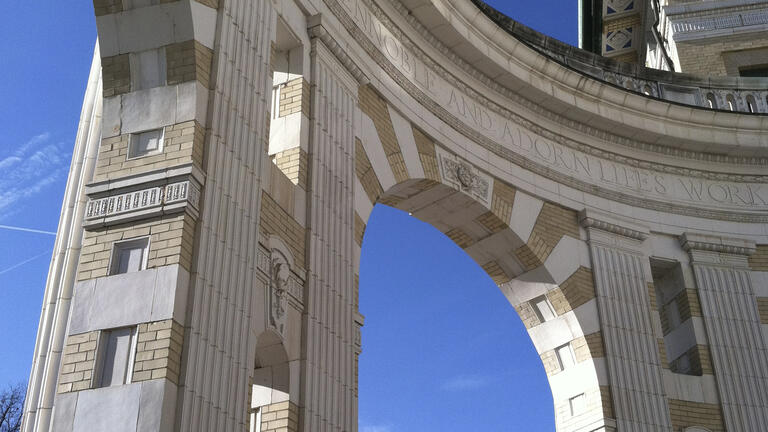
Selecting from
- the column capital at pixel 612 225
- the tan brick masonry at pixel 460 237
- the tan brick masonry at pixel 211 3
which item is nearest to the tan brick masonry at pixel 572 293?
the column capital at pixel 612 225

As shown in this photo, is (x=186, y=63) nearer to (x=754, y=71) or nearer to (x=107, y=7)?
(x=107, y=7)

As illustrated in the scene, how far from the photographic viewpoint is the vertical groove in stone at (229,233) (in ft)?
24.9

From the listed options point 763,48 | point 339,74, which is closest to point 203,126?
point 339,74

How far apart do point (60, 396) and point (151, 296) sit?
1061 mm

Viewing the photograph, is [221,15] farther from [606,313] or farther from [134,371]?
[606,313]

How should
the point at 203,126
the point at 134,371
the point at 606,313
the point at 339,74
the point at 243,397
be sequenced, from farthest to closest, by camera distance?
the point at 606,313, the point at 339,74, the point at 203,126, the point at 243,397, the point at 134,371

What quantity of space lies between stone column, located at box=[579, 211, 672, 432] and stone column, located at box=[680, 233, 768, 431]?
3.44 feet

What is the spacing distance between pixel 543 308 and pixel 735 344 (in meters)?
3.19

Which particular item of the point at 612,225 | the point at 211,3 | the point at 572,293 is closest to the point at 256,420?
the point at 211,3

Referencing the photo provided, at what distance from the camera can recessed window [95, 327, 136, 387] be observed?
24.1 feet

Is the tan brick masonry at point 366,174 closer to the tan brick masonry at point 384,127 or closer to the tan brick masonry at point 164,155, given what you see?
the tan brick masonry at point 384,127

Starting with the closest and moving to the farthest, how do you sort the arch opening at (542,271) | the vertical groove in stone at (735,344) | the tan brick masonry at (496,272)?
the arch opening at (542,271) < the vertical groove in stone at (735,344) < the tan brick masonry at (496,272)

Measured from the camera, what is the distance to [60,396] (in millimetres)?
7328

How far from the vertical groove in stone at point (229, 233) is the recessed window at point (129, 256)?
0.48 m
